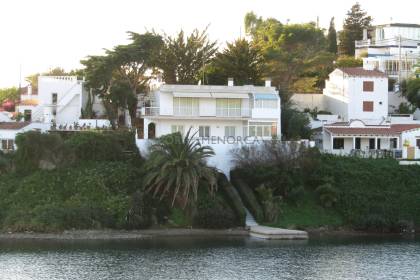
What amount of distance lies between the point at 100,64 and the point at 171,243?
24.6 metres

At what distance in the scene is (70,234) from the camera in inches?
1966

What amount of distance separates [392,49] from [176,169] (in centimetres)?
4894

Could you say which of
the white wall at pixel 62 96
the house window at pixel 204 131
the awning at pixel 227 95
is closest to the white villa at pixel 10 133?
the white wall at pixel 62 96

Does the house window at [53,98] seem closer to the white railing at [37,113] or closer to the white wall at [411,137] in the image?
the white railing at [37,113]

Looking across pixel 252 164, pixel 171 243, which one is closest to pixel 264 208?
pixel 252 164

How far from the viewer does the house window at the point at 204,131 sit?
63050 mm

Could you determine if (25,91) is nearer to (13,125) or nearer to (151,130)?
(13,125)

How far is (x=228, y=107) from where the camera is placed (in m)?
Result: 64.2

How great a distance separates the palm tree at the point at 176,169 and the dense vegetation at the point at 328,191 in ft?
15.5

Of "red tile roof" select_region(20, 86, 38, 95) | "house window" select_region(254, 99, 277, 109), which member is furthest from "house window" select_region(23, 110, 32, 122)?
"house window" select_region(254, 99, 277, 109)

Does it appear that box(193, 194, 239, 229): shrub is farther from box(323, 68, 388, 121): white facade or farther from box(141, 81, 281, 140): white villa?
box(323, 68, 388, 121): white facade

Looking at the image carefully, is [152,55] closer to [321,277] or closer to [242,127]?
[242,127]

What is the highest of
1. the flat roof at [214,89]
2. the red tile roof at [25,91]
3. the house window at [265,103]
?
the red tile roof at [25,91]

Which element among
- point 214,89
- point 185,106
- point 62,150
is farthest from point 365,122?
point 62,150
